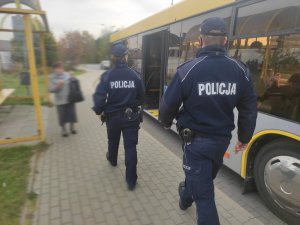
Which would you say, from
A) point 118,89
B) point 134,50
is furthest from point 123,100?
point 134,50

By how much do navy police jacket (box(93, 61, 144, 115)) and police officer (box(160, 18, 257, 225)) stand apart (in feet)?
3.64

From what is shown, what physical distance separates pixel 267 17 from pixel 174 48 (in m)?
2.61

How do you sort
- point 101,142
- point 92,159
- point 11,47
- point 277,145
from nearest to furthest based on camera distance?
point 277,145
point 92,159
point 101,142
point 11,47

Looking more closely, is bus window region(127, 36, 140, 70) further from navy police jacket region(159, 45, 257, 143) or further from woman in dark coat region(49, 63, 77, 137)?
navy police jacket region(159, 45, 257, 143)

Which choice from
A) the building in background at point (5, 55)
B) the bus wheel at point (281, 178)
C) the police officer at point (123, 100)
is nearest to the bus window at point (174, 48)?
the police officer at point (123, 100)

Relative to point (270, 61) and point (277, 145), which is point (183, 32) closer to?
point (270, 61)

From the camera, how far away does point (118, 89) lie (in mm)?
3486

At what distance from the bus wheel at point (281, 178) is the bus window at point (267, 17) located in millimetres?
1347

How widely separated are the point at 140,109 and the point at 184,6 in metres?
2.61

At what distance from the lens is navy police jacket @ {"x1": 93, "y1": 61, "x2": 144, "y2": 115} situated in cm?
347

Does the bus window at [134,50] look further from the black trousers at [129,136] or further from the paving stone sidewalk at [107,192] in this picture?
the black trousers at [129,136]

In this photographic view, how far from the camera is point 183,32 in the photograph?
5270 mm

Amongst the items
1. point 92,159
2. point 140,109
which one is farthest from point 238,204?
point 92,159

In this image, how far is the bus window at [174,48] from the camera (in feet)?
18.0
